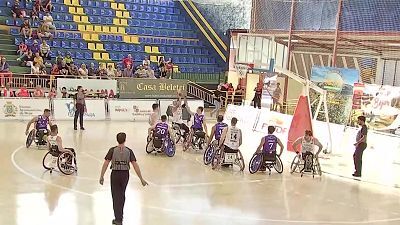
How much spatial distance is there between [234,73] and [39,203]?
71.0ft

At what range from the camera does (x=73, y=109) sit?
23.7 meters

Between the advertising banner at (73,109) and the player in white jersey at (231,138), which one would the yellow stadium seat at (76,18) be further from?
the player in white jersey at (231,138)

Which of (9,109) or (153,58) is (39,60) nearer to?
(9,109)

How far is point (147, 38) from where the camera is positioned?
33375 millimetres

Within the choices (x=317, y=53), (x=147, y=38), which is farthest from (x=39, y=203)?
(x=147, y=38)

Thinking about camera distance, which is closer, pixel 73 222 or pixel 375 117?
pixel 73 222

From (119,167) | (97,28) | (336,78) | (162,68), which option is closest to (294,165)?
(336,78)

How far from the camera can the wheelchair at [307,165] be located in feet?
50.3

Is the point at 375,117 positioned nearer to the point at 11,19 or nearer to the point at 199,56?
the point at 199,56

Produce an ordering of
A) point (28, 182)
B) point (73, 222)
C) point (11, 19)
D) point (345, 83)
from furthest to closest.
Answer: point (11, 19)
point (345, 83)
point (28, 182)
point (73, 222)

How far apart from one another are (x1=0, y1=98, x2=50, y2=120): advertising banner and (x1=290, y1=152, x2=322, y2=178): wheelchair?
1145 cm

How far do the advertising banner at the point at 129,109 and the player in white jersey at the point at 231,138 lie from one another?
10.4m

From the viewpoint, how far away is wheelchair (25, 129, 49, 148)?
17.2 meters

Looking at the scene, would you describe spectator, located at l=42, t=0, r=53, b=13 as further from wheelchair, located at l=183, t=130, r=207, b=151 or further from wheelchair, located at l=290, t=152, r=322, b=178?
wheelchair, located at l=290, t=152, r=322, b=178
